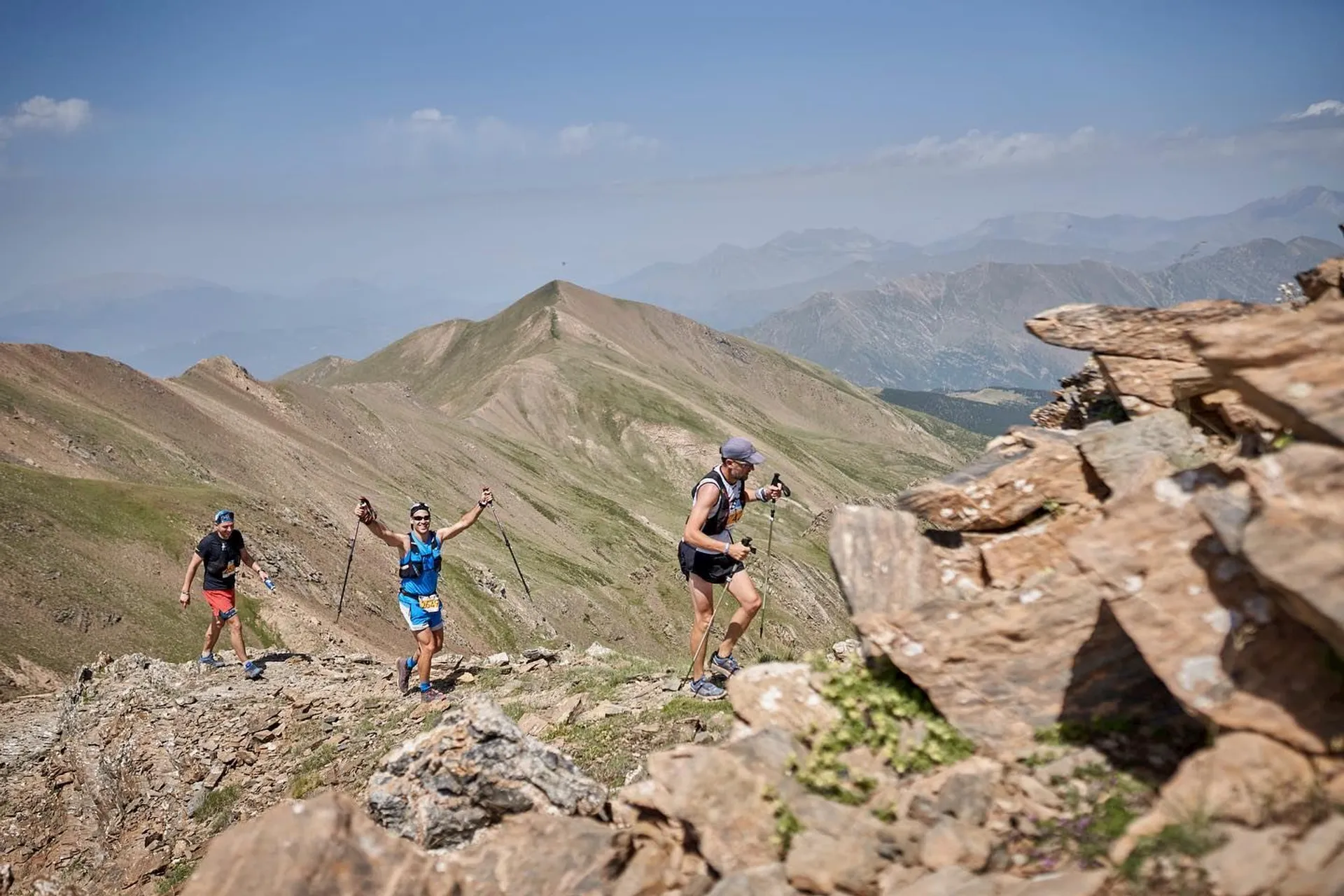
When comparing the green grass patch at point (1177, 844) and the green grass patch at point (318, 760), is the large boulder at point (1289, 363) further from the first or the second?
the green grass patch at point (318, 760)

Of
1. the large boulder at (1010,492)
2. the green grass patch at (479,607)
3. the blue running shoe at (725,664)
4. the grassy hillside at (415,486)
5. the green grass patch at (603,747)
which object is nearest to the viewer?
the large boulder at (1010,492)

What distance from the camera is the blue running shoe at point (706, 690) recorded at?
12.4 metres

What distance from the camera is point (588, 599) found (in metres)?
50.6

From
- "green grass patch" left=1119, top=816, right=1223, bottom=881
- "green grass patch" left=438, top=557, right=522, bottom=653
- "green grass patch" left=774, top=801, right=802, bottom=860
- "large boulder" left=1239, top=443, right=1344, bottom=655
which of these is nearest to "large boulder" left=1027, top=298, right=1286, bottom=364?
"large boulder" left=1239, top=443, right=1344, bottom=655

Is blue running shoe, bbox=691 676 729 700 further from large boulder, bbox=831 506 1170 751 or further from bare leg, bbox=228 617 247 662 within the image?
bare leg, bbox=228 617 247 662

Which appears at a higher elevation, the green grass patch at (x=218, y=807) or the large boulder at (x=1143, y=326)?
the large boulder at (x=1143, y=326)

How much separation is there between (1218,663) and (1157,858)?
4.93 ft

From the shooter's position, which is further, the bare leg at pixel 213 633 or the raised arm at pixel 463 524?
the bare leg at pixel 213 633

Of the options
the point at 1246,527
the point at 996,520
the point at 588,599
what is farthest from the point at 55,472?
the point at 1246,527

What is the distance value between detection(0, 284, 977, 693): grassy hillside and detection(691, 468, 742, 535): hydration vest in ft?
22.0

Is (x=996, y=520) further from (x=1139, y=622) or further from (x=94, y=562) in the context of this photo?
(x=94, y=562)

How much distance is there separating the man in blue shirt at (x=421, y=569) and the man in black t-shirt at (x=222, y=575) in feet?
16.9

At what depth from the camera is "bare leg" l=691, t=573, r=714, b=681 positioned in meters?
12.0

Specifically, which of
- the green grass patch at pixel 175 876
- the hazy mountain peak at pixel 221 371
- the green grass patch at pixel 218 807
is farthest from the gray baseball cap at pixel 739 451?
the hazy mountain peak at pixel 221 371
